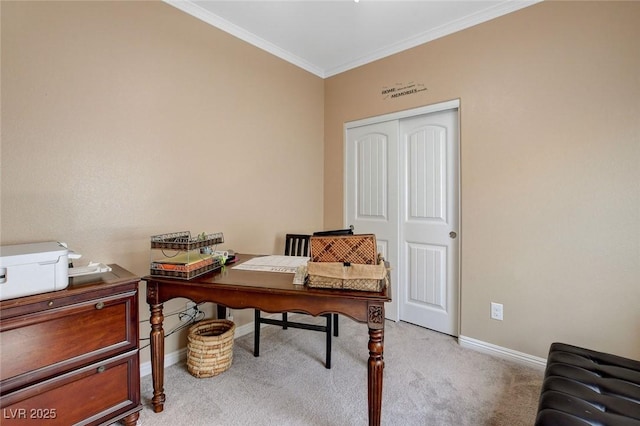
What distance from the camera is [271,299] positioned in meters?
1.41

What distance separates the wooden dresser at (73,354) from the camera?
3.86 feet

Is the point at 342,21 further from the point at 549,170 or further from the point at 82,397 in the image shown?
the point at 82,397

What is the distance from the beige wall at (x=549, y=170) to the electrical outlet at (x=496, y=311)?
39 millimetres

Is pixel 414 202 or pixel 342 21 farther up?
pixel 342 21

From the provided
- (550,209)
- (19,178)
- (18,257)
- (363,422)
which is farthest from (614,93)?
(19,178)

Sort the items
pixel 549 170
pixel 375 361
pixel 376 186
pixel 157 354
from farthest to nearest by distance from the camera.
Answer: pixel 376 186 < pixel 549 170 < pixel 157 354 < pixel 375 361

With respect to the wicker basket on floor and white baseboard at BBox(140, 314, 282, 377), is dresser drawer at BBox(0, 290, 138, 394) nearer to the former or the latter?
the wicker basket on floor

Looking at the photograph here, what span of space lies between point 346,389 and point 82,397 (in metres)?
1.39

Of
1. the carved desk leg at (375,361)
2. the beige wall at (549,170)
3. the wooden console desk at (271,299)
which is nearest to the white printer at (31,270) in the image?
the wooden console desk at (271,299)

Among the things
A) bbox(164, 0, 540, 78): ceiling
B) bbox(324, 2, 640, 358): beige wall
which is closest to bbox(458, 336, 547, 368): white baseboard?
bbox(324, 2, 640, 358): beige wall

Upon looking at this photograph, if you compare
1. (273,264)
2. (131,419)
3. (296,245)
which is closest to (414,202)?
(296,245)

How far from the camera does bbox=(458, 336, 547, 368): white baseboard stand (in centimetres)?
215

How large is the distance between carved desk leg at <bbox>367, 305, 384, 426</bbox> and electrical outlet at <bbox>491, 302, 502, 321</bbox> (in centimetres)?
149

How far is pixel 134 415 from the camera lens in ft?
4.97
